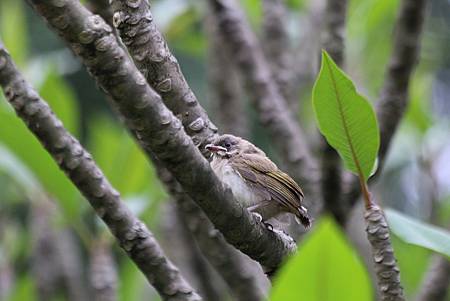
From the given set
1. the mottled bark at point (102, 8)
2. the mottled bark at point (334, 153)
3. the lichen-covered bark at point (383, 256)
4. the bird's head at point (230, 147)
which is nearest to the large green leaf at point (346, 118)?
the lichen-covered bark at point (383, 256)

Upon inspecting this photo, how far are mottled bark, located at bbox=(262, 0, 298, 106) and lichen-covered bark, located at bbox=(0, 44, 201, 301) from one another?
157 centimetres

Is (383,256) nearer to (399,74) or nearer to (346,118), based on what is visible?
(346,118)

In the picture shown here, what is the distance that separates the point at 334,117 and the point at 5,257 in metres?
2.70

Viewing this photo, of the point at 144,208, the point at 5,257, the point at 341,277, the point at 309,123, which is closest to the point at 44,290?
the point at 5,257

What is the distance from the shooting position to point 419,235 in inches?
84.0

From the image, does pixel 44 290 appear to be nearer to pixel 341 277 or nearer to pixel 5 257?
pixel 5 257

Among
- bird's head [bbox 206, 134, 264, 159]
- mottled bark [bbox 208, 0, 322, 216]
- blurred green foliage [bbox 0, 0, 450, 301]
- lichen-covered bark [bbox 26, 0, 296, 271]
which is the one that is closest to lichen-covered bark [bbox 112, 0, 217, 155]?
lichen-covered bark [bbox 26, 0, 296, 271]

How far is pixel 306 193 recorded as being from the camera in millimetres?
3436

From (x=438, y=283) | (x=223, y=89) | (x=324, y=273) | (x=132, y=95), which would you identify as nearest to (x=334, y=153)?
(x=438, y=283)

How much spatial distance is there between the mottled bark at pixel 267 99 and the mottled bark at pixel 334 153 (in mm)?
258

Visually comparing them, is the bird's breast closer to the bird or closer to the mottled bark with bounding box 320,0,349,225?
the bird

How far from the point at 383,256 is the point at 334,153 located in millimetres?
1081

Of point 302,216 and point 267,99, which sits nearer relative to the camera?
point 302,216

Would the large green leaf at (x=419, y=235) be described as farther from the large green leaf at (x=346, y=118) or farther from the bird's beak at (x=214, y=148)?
the bird's beak at (x=214, y=148)
